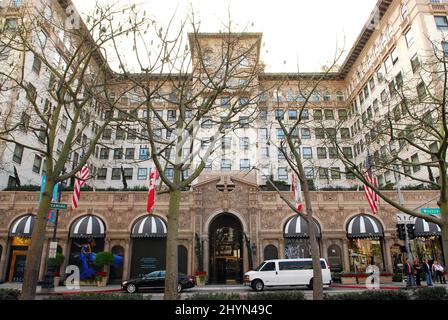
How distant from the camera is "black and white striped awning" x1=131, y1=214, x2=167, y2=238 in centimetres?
2898

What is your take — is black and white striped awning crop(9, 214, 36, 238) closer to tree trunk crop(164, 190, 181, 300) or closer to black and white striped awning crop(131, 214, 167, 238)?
black and white striped awning crop(131, 214, 167, 238)

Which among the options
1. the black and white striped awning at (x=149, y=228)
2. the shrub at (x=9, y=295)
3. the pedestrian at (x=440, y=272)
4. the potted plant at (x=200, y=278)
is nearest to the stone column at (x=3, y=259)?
the black and white striped awning at (x=149, y=228)

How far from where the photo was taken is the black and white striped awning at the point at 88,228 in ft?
94.6

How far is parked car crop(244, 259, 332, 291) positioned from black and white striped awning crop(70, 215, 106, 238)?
14.9 metres

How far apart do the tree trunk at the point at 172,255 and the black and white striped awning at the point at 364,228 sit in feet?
74.2

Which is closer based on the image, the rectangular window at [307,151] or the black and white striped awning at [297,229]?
the black and white striped awning at [297,229]

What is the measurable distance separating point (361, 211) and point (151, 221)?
19.5m

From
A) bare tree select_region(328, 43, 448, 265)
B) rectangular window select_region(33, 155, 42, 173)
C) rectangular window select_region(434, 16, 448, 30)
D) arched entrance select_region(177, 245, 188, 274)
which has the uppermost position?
rectangular window select_region(434, 16, 448, 30)

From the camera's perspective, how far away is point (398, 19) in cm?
3622

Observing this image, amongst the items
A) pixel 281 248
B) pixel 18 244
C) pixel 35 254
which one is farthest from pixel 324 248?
pixel 18 244

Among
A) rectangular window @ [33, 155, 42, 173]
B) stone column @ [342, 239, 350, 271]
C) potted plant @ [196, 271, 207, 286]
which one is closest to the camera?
potted plant @ [196, 271, 207, 286]

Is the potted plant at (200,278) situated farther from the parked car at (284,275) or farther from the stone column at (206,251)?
the parked car at (284,275)

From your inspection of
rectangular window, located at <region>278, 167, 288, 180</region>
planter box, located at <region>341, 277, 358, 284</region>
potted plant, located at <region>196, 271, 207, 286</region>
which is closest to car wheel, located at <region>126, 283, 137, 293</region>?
potted plant, located at <region>196, 271, 207, 286</region>

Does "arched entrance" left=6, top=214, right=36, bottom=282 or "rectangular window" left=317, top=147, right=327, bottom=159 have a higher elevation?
"rectangular window" left=317, top=147, right=327, bottom=159
